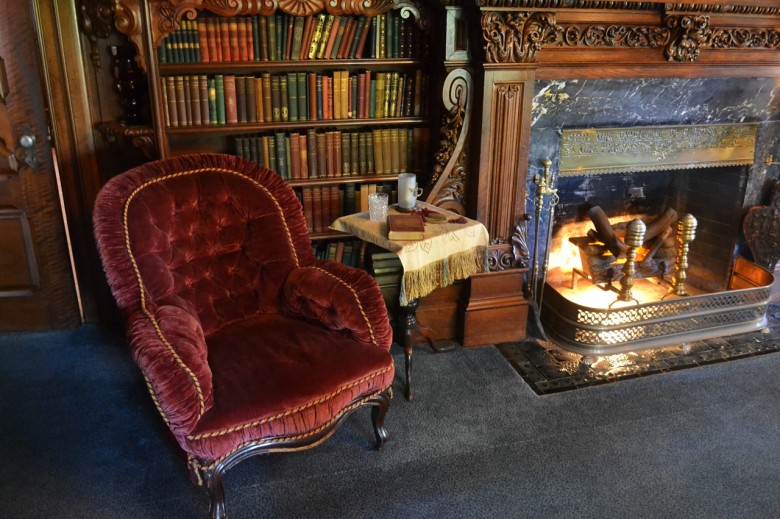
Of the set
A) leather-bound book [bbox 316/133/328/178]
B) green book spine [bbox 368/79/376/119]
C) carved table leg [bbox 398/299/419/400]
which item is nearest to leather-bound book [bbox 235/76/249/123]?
leather-bound book [bbox 316/133/328/178]

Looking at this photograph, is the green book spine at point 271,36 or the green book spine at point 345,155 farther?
the green book spine at point 345,155

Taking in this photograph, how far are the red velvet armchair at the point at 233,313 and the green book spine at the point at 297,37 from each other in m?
0.62

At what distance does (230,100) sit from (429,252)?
3.58 feet

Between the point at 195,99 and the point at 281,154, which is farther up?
the point at 195,99

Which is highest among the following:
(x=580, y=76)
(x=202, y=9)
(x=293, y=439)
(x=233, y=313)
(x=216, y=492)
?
(x=202, y=9)

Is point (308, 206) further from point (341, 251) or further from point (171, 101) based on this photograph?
point (171, 101)

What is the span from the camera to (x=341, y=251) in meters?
2.88

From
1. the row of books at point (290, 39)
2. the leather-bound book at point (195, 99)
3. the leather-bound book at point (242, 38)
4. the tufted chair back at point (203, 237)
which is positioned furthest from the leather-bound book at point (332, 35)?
the tufted chair back at point (203, 237)

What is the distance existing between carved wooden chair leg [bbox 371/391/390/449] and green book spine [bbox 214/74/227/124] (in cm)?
135

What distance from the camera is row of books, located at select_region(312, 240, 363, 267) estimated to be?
2.88 meters

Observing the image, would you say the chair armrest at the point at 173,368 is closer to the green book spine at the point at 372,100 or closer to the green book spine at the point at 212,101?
the green book spine at the point at 212,101

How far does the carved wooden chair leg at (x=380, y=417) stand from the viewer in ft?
6.72

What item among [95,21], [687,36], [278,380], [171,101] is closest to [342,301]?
[278,380]

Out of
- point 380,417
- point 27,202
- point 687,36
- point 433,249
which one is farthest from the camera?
point 27,202
